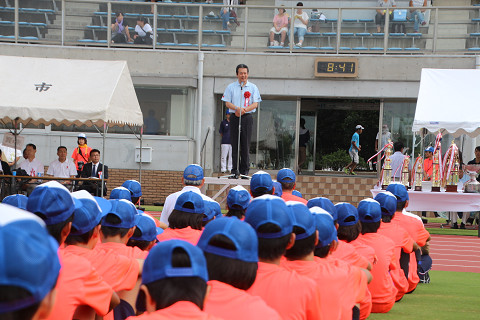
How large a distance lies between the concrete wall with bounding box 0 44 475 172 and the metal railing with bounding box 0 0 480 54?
1.03 feet

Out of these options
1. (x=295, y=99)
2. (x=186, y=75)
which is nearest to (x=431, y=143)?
(x=295, y=99)

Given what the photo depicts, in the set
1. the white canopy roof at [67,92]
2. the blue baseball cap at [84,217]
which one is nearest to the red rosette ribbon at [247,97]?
the white canopy roof at [67,92]

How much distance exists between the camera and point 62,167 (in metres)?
14.8

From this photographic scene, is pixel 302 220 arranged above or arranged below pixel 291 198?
above

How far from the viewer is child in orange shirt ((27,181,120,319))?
3.07 m

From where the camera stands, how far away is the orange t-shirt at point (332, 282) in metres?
3.64

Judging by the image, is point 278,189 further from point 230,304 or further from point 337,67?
point 337,67

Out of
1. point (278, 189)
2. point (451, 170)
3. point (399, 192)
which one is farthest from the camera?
point (451, 170)

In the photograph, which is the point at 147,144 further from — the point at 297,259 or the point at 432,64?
the point at 297,259

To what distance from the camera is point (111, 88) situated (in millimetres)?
11703

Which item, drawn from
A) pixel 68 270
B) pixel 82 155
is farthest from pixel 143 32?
pixel 68 270

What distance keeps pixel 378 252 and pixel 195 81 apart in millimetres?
14276

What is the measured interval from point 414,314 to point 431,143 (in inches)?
498

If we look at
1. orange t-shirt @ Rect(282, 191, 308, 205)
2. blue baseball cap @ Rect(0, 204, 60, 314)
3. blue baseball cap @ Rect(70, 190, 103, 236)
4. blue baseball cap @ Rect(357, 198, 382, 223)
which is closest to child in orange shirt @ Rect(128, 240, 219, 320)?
blue baseball cap @ Rect(0, 204, 60, 314)
